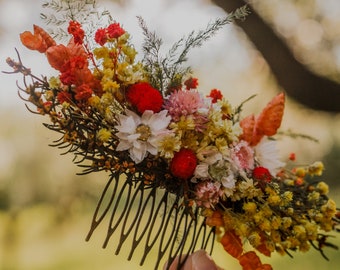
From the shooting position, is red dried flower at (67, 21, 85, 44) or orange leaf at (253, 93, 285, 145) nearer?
red dried flower at (67, 21, 85, 44)

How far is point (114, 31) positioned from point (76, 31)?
0.06m

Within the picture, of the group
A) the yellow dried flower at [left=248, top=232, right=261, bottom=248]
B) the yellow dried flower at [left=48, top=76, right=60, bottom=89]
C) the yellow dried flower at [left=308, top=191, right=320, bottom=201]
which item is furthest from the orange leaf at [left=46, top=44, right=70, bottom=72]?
the yellow dried flower at [left=308, top=191, right=320, bottom=201]

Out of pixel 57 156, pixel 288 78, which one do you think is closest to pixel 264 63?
pixel 288 78

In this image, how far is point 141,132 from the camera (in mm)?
879

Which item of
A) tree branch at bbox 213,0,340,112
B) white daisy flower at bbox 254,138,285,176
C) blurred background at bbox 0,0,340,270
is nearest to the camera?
white daisy flower at bbox 254,138,285,176

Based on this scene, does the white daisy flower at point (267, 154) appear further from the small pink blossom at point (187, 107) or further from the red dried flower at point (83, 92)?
the red dried flower at point (83, 92)

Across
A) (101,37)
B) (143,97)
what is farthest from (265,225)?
(101,37)

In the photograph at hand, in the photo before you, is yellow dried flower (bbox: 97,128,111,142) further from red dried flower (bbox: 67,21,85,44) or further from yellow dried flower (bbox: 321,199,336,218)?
yellow dried flower (bbox: 321,199,336,218)

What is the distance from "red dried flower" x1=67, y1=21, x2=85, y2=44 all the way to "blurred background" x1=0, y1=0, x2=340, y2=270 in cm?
112

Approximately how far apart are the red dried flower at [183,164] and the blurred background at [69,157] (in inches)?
45.3

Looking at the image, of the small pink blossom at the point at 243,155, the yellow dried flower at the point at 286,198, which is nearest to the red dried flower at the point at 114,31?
the small pink blossom at the point at 243,155

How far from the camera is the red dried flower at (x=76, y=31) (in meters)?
0.89

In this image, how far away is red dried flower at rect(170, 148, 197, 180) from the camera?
0.88m

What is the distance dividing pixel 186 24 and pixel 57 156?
91 cm
